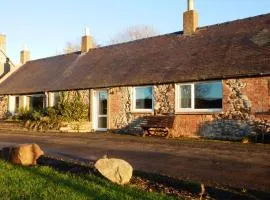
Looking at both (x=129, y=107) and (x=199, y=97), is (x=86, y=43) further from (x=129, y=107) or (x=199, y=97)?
(x=199, y=97)

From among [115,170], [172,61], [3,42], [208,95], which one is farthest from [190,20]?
[3,42]

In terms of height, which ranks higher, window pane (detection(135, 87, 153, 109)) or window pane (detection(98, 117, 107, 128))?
window pane (detection(135, 87, 153, 109))

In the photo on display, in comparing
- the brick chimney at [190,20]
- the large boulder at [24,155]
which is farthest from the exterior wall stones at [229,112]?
the large boulder at [24,155]

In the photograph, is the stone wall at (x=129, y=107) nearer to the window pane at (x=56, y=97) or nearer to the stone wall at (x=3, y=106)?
the window pane at (x=56, y=97)

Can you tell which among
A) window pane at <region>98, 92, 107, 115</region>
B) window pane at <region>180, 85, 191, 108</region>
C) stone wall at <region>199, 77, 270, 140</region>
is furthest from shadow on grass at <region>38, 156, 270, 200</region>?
window pane at <region>98, 92, 107, 115</region>

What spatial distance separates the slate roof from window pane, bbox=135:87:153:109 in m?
0.57

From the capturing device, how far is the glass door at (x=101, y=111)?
23266mm

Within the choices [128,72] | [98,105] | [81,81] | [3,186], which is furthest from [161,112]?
[3,186]

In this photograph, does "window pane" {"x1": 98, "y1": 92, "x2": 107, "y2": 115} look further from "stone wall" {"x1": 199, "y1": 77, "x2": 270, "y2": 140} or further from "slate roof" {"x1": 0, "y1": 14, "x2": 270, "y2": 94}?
"stone wall" {"x1": 199, "y1": 77, "x2": 270, "y2": 140}

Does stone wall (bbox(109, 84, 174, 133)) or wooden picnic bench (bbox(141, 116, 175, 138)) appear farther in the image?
stone wall (bbox(109, 84, 174, 133))

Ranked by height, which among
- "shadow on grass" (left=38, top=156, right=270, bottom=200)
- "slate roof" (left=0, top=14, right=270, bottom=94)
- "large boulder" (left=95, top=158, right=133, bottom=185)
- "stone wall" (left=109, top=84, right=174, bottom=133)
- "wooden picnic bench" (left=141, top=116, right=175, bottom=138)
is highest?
"slate roof" (left=0, top=14, right=270, bottom=94)

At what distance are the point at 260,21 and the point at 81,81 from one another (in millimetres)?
10895

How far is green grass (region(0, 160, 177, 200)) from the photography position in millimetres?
A: 6484

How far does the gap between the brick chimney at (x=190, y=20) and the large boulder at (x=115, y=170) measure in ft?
54.4
